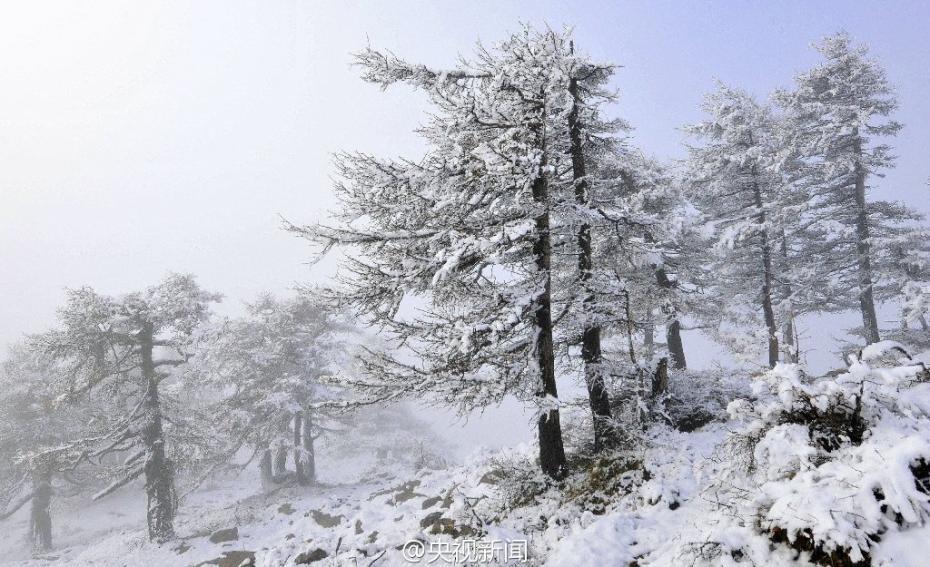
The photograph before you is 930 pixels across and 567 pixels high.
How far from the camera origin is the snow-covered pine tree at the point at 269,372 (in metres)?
22.3

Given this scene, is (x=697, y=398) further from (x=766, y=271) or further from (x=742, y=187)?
(x=742, y=187)

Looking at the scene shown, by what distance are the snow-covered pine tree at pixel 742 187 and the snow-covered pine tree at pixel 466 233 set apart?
13.6 m

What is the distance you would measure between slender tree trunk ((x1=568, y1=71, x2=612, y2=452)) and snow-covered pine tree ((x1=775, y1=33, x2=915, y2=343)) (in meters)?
12.5

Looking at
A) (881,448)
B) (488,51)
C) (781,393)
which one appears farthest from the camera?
(488,51)

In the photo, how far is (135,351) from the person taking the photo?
18.8 meters

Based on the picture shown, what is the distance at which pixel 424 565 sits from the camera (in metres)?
7.06

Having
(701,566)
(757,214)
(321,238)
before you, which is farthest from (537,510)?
(757,214)

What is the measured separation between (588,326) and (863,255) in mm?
16922

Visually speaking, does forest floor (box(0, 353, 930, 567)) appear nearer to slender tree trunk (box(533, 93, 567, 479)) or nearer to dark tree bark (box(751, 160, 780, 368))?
slender tree trunk (box(533, 93, 567, 479))

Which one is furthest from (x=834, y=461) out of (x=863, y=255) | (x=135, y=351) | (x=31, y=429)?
(x=31, y=429)

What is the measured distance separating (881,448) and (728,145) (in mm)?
19011

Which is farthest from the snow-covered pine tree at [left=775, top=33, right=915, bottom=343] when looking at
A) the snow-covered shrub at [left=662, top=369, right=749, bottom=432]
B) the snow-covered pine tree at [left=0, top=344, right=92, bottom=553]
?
the snow-covered pine tree at [left=0, top=344, right=92, bottom=553]

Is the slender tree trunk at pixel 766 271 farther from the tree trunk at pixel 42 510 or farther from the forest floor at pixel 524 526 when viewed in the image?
the tree trunk at pixel 42 510

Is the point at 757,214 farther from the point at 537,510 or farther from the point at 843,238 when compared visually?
the point at 537,510
